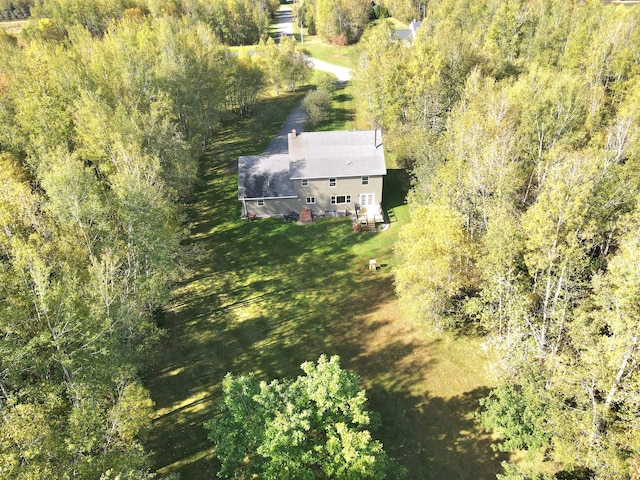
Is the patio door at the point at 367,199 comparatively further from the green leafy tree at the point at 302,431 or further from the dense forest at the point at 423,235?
the green leafy tree at the point at 302,431

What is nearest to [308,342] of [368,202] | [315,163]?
[368,202]

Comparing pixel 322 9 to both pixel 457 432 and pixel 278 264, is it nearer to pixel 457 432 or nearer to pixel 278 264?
pixel 278 264

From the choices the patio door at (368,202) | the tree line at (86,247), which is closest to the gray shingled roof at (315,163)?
the patio door at (368,202)

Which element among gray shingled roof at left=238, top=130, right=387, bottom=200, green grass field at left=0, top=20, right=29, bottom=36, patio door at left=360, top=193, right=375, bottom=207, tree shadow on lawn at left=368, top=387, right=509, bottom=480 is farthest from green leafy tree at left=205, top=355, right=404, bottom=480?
green grass field at left=0, top=20, right=29, bottom=36

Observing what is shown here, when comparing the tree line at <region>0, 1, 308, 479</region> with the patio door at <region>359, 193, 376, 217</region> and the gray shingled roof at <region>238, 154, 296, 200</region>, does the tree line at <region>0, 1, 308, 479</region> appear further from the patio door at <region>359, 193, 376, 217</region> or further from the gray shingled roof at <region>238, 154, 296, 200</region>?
the patio door at <region>359, 193, 376, 217</region>

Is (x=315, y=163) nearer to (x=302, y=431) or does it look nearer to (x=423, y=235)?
(x=423, y=235)

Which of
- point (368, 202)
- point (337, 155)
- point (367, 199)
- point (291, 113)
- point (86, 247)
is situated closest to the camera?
point (86, 247)

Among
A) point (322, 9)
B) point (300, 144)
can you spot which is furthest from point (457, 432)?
point (322, 9)
